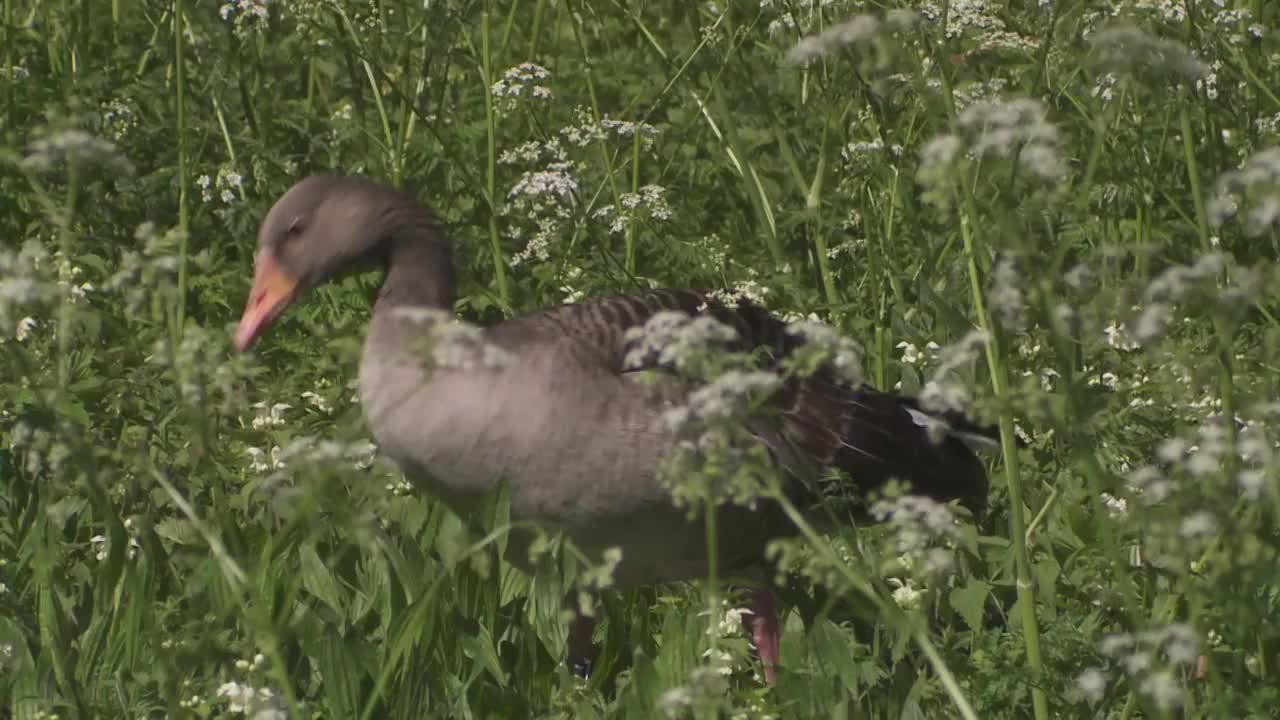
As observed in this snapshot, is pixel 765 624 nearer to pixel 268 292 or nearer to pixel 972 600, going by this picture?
pixel 972 600

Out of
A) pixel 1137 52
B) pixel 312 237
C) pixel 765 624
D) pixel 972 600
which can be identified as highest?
pixel 1137 52

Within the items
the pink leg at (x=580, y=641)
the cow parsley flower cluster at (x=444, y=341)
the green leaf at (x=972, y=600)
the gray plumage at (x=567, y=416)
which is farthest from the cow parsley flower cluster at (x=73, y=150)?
the green leaf at (x=972, y=600)

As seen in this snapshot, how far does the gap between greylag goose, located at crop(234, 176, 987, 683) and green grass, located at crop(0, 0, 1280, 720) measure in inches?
5.1

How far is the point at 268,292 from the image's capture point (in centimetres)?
466

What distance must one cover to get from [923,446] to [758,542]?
0.61 metres

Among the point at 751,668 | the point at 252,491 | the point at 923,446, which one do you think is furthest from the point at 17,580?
the point at 923,446

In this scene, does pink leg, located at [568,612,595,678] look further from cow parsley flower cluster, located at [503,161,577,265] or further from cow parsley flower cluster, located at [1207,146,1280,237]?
cow parsley flower cluster, located at [1207,146,1280,237]

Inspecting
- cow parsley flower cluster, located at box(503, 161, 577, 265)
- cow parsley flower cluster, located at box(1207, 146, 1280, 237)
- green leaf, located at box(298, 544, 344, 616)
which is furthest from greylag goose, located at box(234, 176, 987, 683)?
cow parsley flower cluster, located at box(1207, 146, 1280, 237)

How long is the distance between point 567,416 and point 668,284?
2.00 meters

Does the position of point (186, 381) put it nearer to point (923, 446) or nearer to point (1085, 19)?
point (923, 446)

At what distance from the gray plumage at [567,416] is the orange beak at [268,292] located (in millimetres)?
10

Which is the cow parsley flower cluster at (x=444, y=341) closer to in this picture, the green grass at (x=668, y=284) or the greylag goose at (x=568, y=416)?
the green grass at (x=668, y=284)

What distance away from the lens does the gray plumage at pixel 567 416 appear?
416 centimetres

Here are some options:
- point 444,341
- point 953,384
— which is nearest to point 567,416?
point 953,384
